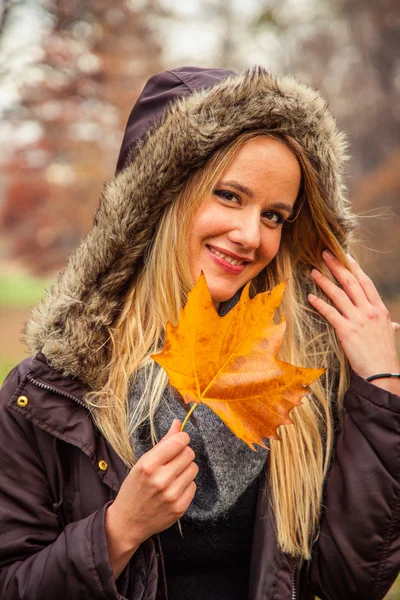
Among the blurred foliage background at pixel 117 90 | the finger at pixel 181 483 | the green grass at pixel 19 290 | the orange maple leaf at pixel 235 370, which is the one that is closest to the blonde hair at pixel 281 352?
the finger at pixel 181 483

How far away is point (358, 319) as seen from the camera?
2053mm

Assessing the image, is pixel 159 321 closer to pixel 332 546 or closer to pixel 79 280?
pixel 79 280

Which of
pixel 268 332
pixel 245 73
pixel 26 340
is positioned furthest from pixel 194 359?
pixel 245 73

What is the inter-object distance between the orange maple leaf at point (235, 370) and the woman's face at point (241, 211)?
0.55 metres

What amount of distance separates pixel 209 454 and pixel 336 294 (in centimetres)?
77

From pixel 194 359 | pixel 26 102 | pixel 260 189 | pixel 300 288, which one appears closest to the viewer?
pixel 194 359

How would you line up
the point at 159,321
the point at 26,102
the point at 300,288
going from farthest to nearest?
1. the point at 26,102
2. the point at 300,288
3. the point at 159,321

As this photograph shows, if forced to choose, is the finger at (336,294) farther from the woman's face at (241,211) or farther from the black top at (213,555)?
the black top at (213,555)

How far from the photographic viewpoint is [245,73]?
197cm

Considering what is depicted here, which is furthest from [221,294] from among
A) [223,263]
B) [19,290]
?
[19,290]

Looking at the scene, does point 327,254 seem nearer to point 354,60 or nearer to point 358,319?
point 358,319

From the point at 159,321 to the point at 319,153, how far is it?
2.69 feet

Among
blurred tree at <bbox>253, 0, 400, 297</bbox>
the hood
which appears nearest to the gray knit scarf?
the hood

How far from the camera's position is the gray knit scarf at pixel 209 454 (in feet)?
6.17
